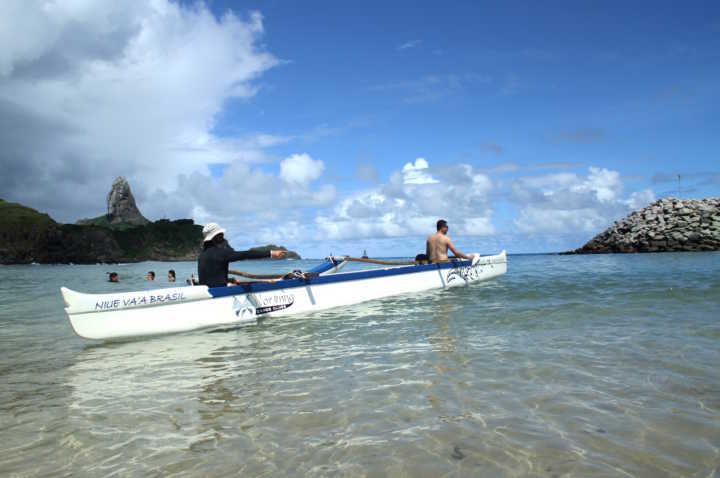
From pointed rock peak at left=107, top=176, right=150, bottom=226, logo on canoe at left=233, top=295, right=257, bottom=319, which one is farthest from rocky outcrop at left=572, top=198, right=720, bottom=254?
pointed rock peak at left=107, top=176, right=150, bottom=226

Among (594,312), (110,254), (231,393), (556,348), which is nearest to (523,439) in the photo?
(231,393)

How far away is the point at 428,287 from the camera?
1376 centimetres

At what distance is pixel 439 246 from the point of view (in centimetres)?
1444

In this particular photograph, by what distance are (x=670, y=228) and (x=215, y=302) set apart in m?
49.3

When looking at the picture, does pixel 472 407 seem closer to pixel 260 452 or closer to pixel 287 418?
pixel 287 418

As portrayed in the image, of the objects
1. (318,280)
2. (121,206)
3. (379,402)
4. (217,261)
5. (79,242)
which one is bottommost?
(379,402)

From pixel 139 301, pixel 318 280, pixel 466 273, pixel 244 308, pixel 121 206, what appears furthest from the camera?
pixel 121 206

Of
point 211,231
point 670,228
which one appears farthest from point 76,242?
point 211,231

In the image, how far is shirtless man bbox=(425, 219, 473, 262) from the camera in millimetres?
14203

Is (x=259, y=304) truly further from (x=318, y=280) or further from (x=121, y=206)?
(x=121, y=206)

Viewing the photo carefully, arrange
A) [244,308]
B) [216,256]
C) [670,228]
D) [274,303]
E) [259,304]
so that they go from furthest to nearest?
[670,228], [274,303], [259,304], [244,308], [216,256]

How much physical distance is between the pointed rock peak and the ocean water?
209 metres

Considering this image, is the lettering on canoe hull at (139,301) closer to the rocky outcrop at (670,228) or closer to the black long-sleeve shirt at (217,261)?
the black long-sleeve shirt at (217,261)

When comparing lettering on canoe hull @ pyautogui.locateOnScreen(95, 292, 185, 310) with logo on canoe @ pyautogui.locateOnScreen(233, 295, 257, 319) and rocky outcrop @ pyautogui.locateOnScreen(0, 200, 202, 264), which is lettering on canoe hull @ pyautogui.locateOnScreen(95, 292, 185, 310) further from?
rocky outcrop @ pyautogui.locateOnScreen(0, 200, 202, 264)
